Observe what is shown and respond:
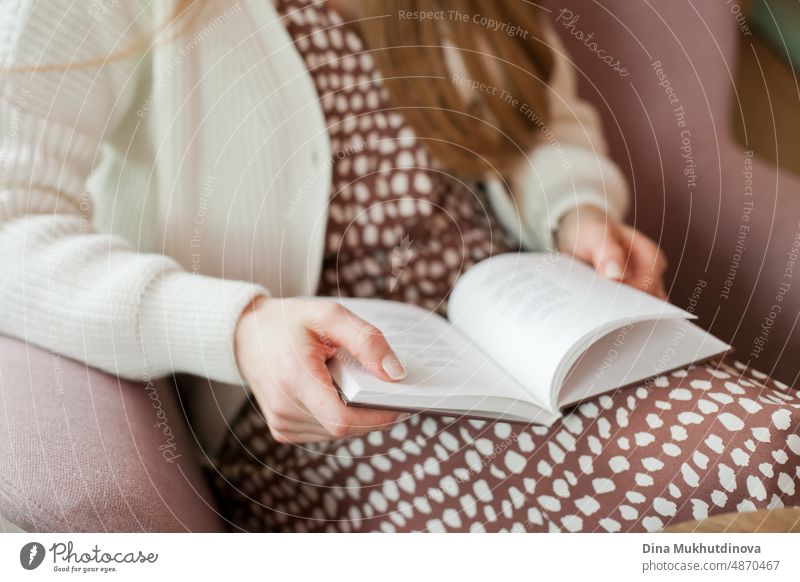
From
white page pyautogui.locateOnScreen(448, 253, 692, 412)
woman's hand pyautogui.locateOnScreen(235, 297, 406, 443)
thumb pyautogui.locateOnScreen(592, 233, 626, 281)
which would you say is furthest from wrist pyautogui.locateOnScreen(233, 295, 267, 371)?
thumb pyautogui.locateOnScreen(592, 233, 626, 281)

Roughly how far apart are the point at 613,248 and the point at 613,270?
0.07 feet

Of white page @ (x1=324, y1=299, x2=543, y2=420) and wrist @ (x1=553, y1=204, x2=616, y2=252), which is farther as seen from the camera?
wrist @ (x1=553, y1=204, x2=616, y2=252)

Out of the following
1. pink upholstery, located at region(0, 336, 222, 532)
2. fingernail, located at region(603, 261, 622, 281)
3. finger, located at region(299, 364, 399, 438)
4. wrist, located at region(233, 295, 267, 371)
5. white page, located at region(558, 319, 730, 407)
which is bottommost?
pink upholstery, located at region(0, 336, 222, 532)

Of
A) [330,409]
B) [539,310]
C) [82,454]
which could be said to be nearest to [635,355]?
[539,310]

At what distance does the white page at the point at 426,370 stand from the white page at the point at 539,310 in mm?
10

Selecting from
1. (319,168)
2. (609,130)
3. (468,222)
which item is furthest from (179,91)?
(609,130)

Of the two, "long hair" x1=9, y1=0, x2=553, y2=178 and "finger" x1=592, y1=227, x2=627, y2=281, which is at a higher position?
"long hair" x1=9, y1=0, x2=553, y2=178

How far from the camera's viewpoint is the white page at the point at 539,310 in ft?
1.12

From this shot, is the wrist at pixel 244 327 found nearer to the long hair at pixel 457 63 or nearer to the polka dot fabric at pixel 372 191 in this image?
the polka dot fabric at pixel 372 191

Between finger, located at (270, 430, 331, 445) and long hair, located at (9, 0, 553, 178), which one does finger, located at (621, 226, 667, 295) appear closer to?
long hair, located at (9, 0, 553, 178)

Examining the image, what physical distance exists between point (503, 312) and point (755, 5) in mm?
292

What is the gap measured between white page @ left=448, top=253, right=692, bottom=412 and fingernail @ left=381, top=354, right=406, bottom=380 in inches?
2.9

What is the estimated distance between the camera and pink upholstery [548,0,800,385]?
17.6 inches
